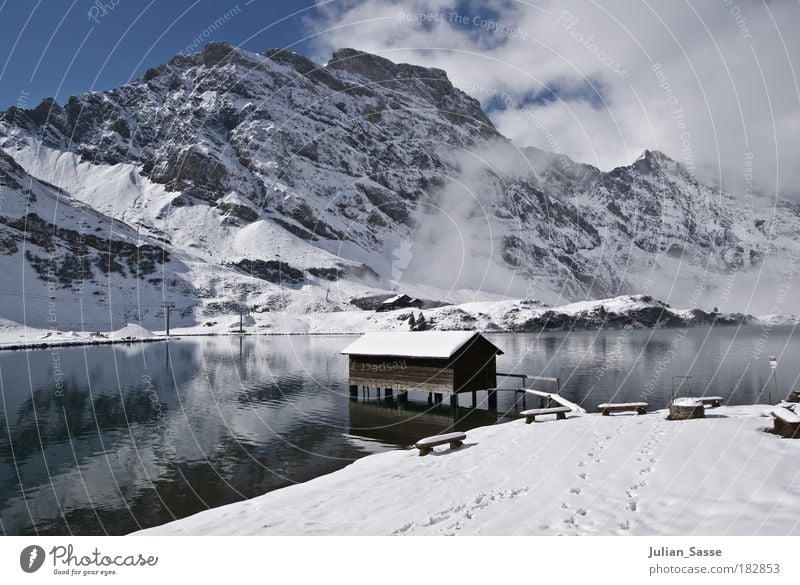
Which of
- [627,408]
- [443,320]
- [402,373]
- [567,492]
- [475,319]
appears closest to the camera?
[567,492]

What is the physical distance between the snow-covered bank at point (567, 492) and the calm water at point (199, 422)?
5.56 metres

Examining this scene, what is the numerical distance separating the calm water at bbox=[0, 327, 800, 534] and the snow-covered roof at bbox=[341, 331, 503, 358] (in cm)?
424

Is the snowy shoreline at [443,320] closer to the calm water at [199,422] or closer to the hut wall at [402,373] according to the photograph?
the calm water at [199,422]

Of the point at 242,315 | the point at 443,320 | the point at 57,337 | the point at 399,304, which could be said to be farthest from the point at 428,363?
the point at 399,304

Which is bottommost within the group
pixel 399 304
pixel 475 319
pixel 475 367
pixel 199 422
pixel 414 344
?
pixel 199 422

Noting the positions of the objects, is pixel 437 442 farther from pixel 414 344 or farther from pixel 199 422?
pixel 414 344

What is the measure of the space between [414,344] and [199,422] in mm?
15752

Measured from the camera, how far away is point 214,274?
147 metres

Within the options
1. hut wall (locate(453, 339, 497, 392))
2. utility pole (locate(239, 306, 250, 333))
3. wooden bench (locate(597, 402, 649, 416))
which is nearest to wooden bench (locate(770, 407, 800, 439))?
wooden bench (locate(597, 402, 649, 416))

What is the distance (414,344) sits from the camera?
118ft

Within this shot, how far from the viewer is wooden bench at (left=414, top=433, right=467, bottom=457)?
55.7 feet

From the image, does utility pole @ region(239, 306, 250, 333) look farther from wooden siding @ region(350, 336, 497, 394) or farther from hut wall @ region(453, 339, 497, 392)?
hut wall @ region(453, 339, 497, 392)
